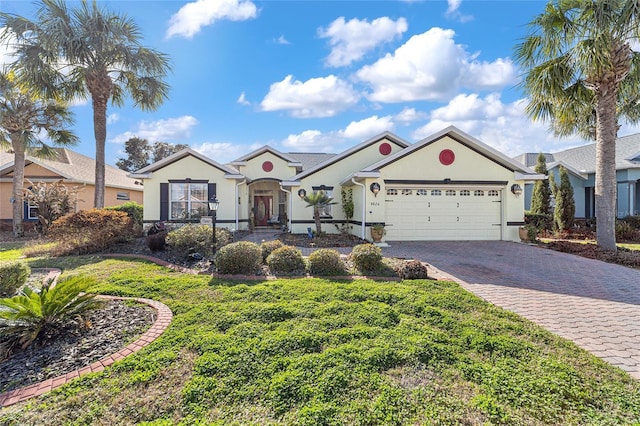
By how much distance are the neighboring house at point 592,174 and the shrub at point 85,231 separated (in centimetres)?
2482

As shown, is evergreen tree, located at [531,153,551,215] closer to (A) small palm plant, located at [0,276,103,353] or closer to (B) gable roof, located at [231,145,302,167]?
(B) gable roof, located at [231,145,302,167]

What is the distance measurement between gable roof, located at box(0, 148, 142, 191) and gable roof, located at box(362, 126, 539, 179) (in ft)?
46.2

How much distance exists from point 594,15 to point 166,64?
1797 centimetres

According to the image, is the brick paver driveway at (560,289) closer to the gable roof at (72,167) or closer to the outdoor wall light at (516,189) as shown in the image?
the outdoor wall light at (516,189)

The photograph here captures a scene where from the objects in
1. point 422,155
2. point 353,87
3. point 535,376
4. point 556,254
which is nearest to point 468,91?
point 422,155

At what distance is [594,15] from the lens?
386 inches

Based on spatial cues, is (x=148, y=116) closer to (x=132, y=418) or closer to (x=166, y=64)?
(x=166, y=64)

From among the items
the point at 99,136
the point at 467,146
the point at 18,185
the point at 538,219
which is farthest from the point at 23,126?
the point at 538,219

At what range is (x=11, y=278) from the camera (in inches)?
221

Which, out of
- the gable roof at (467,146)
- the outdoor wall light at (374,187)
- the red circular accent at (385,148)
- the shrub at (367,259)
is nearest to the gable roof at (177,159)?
the outdoor wall light at (374,187)

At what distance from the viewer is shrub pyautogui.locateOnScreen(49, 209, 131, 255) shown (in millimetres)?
10094

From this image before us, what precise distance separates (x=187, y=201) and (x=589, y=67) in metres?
18.2

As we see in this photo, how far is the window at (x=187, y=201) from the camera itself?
16.1 metres

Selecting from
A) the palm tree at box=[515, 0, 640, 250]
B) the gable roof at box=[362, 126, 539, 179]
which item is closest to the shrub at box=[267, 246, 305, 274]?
the gable roof at box=[362, 126, 539, 179]
